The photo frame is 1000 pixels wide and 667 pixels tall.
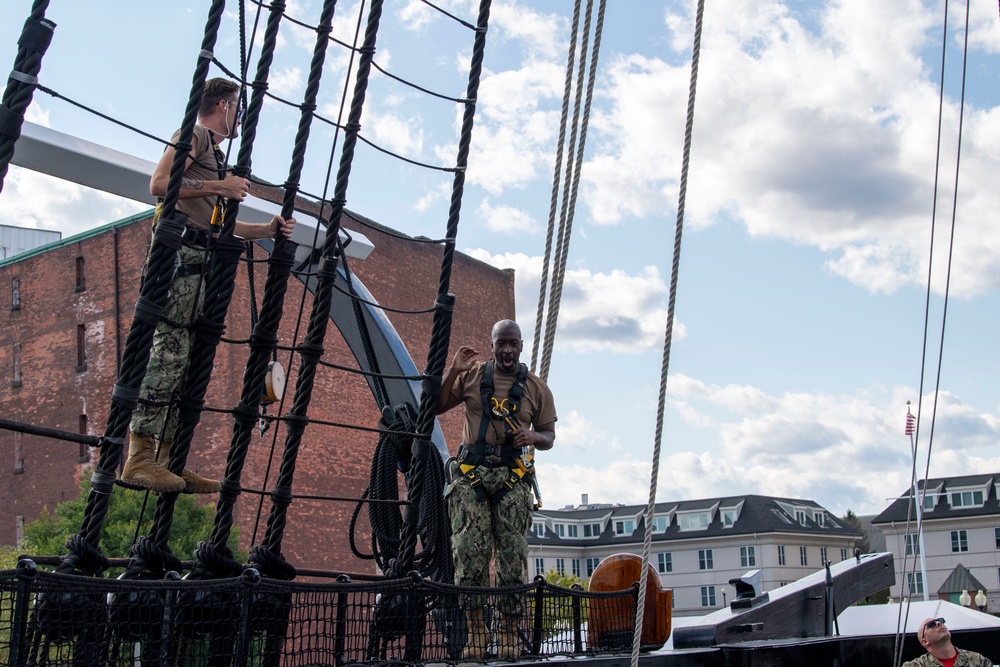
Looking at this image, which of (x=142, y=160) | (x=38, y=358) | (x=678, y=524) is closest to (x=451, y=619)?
(x=142, y=160)

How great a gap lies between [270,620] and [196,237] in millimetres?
1619

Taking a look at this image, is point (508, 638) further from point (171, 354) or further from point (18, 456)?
point (18, 456)

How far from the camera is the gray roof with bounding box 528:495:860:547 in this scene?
221 feet

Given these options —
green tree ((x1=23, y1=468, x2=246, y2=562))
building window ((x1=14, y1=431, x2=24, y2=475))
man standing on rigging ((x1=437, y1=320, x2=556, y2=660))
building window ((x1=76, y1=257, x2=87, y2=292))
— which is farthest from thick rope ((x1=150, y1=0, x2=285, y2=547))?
building window ((x1=14, y1=431, x2=24, y2=475))

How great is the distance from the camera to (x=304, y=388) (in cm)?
476

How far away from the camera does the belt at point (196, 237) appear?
4.59m

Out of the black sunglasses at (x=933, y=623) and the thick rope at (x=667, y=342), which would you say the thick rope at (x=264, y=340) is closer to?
the thick rope at (x=667, y=342)

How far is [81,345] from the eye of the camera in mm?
30609

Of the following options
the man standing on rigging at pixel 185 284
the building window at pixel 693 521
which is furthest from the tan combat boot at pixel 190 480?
the building window at pixel 693 521

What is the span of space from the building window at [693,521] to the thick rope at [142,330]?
67.5 m

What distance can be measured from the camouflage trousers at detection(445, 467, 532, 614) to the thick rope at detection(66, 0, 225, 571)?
1623mm

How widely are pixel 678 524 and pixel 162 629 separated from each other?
6897cm

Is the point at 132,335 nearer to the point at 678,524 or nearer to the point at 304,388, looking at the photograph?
the point at 304,388

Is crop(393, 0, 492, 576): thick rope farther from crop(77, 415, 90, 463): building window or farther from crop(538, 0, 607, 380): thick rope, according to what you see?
crop(77, 415, 90, 463): building window
